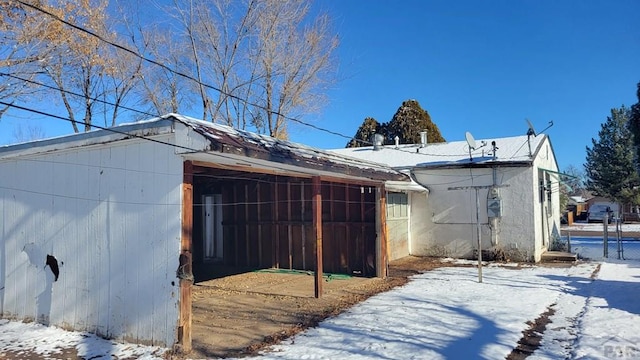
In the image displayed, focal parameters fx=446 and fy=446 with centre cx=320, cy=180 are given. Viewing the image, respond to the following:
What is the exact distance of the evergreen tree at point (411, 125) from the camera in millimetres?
33000

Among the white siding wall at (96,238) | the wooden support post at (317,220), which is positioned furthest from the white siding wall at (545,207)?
the white siding wall at (96,238)

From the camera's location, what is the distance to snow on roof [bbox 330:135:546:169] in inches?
594

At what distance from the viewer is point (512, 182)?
14.4 metres

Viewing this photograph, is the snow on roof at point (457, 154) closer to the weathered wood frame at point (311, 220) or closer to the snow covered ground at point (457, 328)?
the weathered wood frame at point (311, 220)

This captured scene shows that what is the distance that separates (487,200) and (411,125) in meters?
19.5

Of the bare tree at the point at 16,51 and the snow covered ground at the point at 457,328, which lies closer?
the snow covered ground at the point at 457,328

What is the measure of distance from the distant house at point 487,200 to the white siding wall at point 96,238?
987cm

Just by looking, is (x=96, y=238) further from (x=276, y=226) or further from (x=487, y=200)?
(x=487, y=200)

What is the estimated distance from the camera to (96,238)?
6461 mm

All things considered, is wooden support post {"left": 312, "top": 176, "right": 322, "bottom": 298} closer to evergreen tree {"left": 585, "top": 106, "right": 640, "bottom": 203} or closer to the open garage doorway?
the open garage doorway

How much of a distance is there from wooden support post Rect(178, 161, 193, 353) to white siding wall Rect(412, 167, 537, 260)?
37.3ft

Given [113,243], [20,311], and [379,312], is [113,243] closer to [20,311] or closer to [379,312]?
[20,311]

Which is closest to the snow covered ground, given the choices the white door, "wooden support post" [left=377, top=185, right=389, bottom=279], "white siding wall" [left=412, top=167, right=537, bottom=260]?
"wooden support post" [left=377, top=185, right=389, bottom=279]

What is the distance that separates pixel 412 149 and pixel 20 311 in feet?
50.9
